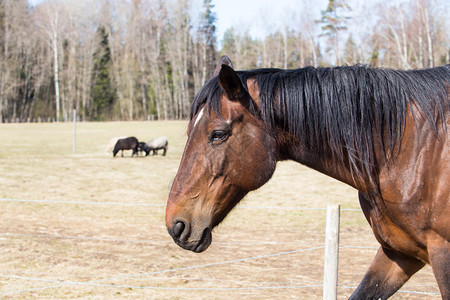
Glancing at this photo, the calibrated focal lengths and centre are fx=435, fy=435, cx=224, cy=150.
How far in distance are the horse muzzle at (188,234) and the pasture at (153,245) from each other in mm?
774

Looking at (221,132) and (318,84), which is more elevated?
(318,84)

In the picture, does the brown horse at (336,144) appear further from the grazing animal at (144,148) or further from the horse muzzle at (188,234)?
the grazing animal at (144,148)

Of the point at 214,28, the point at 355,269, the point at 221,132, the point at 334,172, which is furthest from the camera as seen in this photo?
the point at 214,28

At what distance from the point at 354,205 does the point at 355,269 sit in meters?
4.87

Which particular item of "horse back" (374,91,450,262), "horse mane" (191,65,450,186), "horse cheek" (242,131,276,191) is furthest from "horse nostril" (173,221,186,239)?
"horse back" (374,91,450,262)

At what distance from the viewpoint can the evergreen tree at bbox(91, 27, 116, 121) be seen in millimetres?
50281

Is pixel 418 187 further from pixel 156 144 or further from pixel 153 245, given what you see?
pixel 156 144

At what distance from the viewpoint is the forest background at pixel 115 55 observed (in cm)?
4425

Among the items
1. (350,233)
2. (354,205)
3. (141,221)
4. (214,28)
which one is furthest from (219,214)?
(214,28)

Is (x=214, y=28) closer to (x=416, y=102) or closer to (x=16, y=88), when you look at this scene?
(x=16, y=88)

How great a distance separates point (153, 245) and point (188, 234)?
486cm

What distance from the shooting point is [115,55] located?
53719mm

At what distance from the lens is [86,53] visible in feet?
161

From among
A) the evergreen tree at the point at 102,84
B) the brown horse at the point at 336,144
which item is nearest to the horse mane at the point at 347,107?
the brown horse at the point at 336,144
